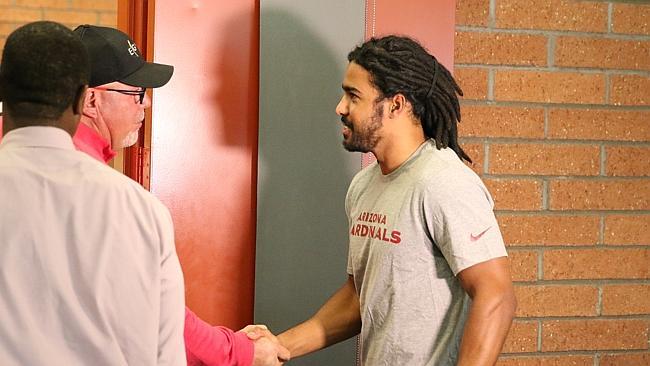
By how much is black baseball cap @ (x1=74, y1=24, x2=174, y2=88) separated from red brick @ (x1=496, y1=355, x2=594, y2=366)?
4.96 feet

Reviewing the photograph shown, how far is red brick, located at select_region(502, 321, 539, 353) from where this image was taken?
127 inches

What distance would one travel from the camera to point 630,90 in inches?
132

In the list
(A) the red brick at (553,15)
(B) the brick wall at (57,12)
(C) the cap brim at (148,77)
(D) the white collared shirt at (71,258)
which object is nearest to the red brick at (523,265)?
(A) the red brick at (553,15)

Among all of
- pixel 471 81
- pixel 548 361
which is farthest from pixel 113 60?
pixel 548 361

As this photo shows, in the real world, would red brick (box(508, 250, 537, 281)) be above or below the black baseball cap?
below

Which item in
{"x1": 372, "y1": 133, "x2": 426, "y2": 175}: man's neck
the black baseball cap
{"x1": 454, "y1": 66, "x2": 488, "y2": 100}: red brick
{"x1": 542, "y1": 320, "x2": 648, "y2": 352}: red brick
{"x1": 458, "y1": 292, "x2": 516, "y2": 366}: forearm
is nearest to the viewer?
{"x1": 458, "y1": 292, "x2": 516, "y2": 366}: forearm

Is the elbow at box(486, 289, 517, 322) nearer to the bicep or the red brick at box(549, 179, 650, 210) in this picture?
the bicep

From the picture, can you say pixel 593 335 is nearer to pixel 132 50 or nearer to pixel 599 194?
pixel 599 194

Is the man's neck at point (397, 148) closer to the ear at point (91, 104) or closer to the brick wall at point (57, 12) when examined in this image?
the ear at point (91, 104)

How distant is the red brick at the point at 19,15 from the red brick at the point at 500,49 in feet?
9.67

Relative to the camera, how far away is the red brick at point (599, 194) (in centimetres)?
329

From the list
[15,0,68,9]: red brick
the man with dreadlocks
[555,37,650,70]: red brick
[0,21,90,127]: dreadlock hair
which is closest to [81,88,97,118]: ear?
the man with dreadlocks

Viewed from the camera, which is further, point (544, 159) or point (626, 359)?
point (626, 359)

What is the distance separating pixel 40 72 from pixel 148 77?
35.7 inches
